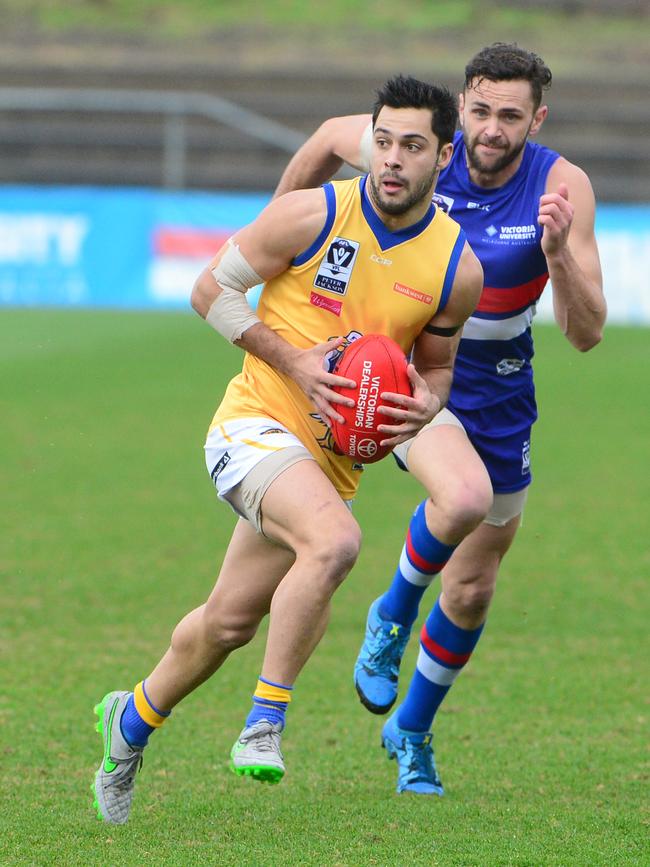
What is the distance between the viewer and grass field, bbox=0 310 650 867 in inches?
183

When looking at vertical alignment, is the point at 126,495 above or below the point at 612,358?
above

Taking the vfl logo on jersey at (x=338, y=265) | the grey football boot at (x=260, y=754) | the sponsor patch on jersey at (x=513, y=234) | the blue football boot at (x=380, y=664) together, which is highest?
the vfl logo on jersey at (x=338, y=265)

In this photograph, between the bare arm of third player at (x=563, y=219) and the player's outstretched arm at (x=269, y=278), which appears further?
the bare arm of third player at (x=563, y=219)

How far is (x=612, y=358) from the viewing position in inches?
736

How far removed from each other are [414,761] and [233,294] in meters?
1.97

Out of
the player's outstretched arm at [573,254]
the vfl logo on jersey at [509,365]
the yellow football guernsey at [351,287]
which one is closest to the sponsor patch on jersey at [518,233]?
the player's outstretched arm at [573,254]

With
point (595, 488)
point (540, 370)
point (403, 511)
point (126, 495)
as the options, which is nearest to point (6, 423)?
point (126, 495)

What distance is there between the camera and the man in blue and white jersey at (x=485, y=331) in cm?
536

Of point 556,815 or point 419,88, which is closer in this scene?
point 419,88

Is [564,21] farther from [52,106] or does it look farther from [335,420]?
[335,420]

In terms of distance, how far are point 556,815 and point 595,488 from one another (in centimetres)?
667

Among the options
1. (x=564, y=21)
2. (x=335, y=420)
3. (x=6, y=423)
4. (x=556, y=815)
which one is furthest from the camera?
(x=564, y=21)

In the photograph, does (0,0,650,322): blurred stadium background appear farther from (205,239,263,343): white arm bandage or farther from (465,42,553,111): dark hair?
(205,239,263,343): white arm bandage

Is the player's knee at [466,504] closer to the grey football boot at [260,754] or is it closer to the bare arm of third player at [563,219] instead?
the bare arm of third player at [563,219]
